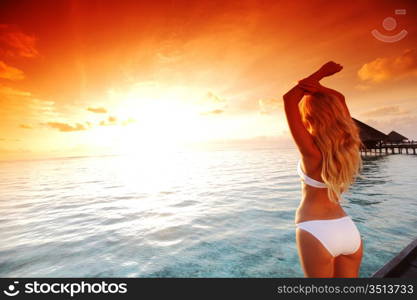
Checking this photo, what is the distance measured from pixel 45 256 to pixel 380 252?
9.27 m

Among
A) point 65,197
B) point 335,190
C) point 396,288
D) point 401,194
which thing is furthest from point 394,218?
point 65,197

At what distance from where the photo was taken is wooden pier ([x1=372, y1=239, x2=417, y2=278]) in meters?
3.10

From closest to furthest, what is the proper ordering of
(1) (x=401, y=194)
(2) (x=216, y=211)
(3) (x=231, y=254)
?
(3) (x=231, y=254)
(2) (x=216, y=211)
(1) (x=401, y=194)

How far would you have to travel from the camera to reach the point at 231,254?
6.32m

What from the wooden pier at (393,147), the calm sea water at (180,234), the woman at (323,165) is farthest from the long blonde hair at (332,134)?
the wooden pier at (393,147)

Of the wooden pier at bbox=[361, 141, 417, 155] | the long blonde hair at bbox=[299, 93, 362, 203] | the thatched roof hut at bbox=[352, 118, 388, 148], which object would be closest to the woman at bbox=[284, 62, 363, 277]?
the long blonde hair at bbox=[299, 93, 362, 203]

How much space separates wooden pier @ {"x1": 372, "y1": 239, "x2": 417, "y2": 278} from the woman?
1.85 metres

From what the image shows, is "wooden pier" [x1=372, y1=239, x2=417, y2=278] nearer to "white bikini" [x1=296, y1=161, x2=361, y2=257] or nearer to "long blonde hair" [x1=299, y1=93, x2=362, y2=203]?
"white bikini" [x1=296, y1=161, x2=361, y2=257]

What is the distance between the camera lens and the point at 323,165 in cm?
173

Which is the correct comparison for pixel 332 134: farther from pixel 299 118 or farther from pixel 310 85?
pixel 310 85

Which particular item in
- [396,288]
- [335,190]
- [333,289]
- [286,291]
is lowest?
[396,288]

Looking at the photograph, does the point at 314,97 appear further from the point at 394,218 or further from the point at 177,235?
the point at 394,218

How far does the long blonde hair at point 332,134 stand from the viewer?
1722 millimetres

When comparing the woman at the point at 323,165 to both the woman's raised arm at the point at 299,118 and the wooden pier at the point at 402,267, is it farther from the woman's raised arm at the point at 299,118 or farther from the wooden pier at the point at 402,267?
the wooden pier at the point at 402,267
